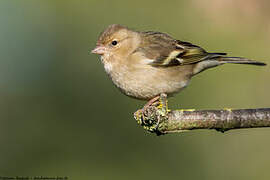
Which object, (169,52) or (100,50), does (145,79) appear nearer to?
(169,52)

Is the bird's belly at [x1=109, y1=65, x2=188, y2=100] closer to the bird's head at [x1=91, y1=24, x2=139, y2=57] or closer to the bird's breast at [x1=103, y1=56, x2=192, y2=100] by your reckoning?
the bird's breast at [x1=103, y1=56, x2=192, y2=100]

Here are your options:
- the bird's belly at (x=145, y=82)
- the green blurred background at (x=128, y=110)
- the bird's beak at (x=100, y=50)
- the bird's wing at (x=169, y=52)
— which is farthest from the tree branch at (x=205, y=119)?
the green blurred background at (x=128, y=110)

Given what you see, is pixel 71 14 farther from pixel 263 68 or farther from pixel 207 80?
pixel 263 68

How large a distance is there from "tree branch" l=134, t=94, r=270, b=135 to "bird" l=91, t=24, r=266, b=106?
3.62 ft

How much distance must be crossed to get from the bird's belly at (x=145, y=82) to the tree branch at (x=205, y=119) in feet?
3.36

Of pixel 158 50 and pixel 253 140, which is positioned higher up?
pixel 158 50

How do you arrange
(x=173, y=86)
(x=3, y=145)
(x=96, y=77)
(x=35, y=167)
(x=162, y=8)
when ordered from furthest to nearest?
(x=162, y=8) → (x=96, y=77) → (x=3, y=145) → (x=35, y=167) → (x=173, y=86)

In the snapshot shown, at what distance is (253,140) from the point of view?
671 centimetres

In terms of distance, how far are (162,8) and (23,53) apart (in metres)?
3.17

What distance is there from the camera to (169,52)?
5.86 meters

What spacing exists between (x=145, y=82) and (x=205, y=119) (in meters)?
1.40

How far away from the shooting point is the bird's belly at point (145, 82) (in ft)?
17.5

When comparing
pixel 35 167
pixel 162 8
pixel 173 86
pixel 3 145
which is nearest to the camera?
pixel 173 86

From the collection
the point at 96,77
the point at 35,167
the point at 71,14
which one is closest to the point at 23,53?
the point at 71,14
